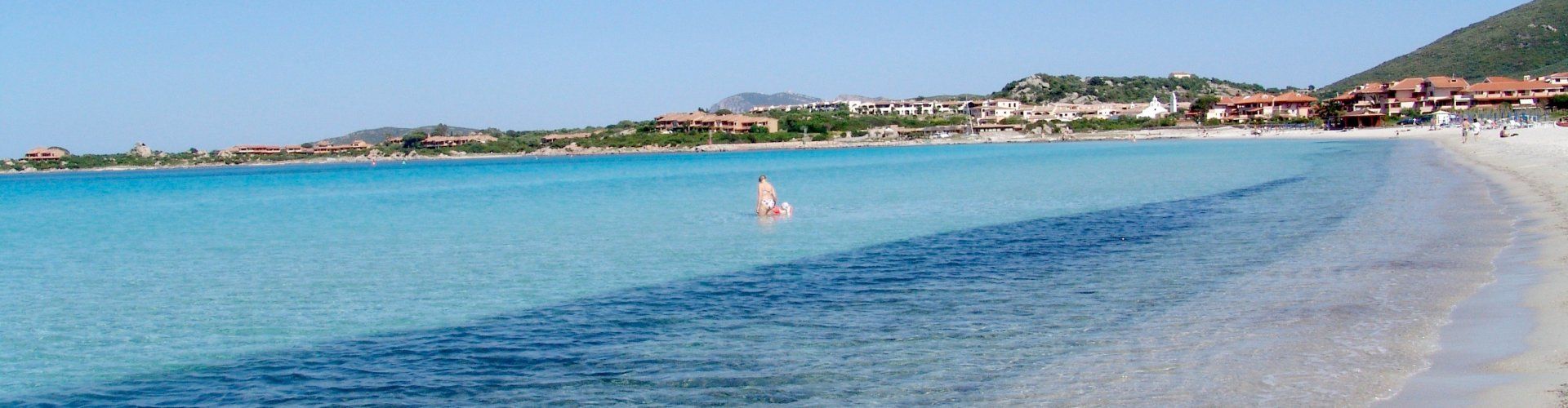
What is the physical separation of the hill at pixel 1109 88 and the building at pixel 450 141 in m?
80.7

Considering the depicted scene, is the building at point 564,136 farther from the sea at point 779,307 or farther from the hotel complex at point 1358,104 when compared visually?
the sea at point 779,307

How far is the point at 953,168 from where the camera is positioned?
152 ft

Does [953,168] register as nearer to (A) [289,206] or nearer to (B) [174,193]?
(A) [289,206]

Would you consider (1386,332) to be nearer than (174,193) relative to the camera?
Yes

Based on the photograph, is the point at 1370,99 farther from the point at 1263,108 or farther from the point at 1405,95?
the point at 1263,108

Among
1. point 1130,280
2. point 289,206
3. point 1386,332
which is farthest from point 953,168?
point 1386,332

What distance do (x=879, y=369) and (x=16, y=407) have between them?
4867 mm

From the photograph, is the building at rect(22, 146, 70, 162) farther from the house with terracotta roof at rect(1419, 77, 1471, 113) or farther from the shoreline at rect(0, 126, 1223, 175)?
the house with terracotta roof at rect(1419, 77, 1471, 113)

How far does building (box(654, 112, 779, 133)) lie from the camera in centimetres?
12750

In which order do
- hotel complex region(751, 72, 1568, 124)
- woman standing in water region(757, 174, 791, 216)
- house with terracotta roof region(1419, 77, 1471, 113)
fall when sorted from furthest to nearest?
1. house with terracotta roof region(1419, 77, 1471, 113)
2. hotel complex region(751, 72, 1568, 124)
3. woman standing in water region(757, 174, 791, 216)

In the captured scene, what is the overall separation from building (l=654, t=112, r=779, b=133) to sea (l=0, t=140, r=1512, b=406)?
107647mm

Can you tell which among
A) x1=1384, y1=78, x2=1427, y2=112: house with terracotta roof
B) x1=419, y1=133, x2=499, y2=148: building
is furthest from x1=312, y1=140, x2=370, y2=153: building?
x1=1384, y1=78, x2=1427, y2=112: house with terracotta roof

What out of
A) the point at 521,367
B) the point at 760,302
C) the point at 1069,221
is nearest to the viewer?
the point at 521,367

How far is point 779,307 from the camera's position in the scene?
8.58 m
